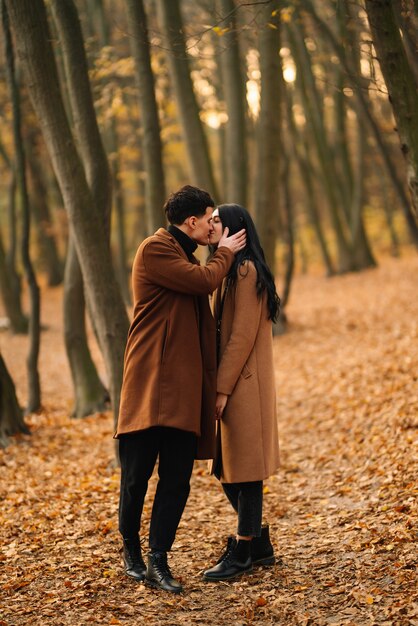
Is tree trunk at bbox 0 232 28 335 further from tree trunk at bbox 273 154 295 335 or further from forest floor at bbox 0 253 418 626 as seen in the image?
forest floor at bbox 0 253 418 626

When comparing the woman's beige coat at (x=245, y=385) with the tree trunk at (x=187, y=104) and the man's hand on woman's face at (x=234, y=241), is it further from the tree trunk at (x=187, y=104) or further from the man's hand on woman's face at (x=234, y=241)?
the tree trunk at (x=187, y=104)

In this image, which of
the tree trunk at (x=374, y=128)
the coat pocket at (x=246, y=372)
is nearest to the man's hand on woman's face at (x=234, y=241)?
the coat pocket at (x=246, y=372)

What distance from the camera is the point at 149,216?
9.92 meters

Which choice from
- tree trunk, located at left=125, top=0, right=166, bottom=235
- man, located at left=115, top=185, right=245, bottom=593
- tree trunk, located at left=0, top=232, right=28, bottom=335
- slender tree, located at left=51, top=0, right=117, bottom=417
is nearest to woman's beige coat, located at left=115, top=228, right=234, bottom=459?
man, located at left=115, top=185, right=245, bottom=593

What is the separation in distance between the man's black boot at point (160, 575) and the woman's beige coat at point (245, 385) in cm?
63

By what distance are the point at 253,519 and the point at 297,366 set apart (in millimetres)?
7475

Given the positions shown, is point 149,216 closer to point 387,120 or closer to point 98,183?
point 98,183

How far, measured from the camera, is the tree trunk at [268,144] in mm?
11586

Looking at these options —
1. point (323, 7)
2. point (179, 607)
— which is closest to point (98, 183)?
point (179, 607)

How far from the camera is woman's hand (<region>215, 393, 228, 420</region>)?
452cm

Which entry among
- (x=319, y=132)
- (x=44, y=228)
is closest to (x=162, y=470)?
(x=319, y=132)

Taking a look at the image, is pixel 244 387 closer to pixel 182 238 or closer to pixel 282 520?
pixel 182 238

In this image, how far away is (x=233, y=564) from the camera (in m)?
4.63

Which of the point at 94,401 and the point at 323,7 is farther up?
the point at 323,7
